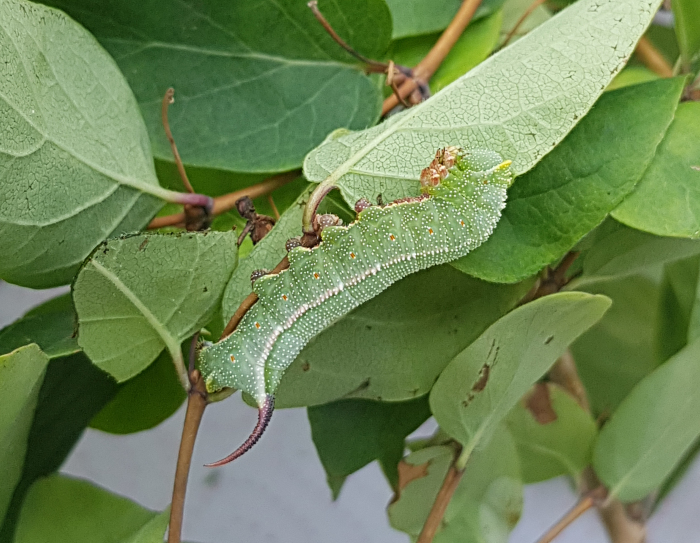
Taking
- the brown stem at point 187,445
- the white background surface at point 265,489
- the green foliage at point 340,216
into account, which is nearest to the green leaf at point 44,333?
the green foliage at point 340,216

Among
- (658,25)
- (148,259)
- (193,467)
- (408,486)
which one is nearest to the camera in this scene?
(148,259)

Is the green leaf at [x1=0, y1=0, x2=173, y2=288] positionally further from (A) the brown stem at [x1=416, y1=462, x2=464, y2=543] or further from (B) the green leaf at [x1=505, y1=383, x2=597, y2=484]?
(B) the green leaf at [x1=505, y1=383, x2=597, y2=484]

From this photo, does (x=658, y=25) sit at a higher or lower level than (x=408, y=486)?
higher

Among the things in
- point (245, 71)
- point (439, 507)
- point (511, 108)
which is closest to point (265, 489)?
point (439, 507)

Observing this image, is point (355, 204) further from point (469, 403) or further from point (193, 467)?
point (193, 467)

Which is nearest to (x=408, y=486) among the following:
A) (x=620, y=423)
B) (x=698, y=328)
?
(x=620, y=423)

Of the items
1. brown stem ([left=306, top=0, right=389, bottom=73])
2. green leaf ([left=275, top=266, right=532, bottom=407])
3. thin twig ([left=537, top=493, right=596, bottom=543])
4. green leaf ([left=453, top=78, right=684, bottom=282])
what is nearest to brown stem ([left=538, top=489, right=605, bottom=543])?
thin twig ([left=537, top=493, right=596, bottom=543])
